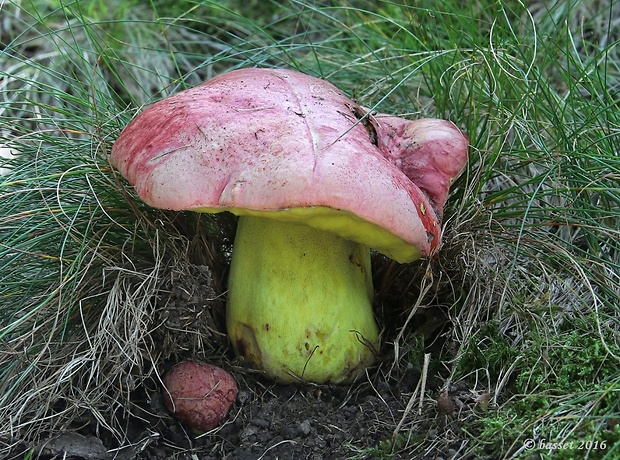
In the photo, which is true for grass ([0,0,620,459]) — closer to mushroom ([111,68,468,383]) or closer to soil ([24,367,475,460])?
soil ([24,367,475,460])

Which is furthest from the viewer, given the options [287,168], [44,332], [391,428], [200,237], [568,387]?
[200,237]

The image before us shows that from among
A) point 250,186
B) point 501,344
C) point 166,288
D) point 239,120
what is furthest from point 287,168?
point 501,344

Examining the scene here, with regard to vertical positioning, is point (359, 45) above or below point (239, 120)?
below

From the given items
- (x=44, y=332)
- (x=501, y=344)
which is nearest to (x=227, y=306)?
(x=44, y=332)

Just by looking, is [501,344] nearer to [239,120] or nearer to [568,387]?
[568,387]

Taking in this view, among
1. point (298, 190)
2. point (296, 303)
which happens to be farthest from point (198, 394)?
point (298, 190)

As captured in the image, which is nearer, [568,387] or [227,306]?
[568,387]

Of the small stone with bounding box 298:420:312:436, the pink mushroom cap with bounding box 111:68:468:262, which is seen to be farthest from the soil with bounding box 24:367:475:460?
the pink mushroom cap with bounding box 111:68:468:262

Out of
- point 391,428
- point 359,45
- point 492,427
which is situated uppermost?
point 359,45

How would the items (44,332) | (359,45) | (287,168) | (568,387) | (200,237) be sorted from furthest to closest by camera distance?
(359,45)
(200,237)
(44,332)
(568,387)
(287,168)
